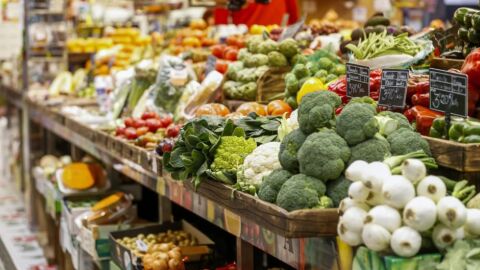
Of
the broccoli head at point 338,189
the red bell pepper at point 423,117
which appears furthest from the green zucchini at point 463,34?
the broccoli head at point 338,189

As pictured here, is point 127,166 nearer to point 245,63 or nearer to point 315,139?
point 245,63

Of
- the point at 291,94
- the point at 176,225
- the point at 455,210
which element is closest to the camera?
the point at 455,210

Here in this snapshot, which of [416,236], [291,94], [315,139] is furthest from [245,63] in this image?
[416,236]

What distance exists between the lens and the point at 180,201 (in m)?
3.30

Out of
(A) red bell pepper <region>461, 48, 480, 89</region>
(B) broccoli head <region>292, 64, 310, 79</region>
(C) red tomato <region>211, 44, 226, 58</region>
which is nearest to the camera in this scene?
(A) red bell pepper <region>461, 48, 480, 89</region>

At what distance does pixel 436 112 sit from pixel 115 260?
1.93 meters

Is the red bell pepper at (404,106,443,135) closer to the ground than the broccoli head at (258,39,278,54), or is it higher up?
closer to the ground

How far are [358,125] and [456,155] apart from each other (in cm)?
28

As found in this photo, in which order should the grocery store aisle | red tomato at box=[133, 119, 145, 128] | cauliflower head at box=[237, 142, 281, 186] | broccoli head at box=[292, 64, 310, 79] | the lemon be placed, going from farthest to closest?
the grocery store aisle → red tomato at box=[133, 119, 145, 128] → broccoli head at box=[292, 64, 310, 79] → the lemon → cauliflower head at box=[237, 142, 281, 186]

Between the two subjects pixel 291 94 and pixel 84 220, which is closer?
pixel 291 94

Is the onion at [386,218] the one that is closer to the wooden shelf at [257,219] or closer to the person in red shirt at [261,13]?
the wooden shelf at [257,219]

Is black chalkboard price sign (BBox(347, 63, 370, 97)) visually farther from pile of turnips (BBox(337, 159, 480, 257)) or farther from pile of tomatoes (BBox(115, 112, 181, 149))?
pile of tomatoes (BBox(115, 112, 181, 149))

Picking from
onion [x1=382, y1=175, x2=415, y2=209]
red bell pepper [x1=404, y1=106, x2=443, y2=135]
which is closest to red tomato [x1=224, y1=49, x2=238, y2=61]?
red bell pepper [x1=404, y1=106, x2=443, y2=135]

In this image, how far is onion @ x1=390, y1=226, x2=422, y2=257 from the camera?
1.85 m
